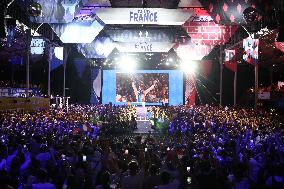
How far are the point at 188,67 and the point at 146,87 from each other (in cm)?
448

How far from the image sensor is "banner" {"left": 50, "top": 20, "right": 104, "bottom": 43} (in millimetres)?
24016

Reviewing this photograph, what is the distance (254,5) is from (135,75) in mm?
24254

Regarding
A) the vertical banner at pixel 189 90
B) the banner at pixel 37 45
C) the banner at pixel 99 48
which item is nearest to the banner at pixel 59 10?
the banner at pixel 37 45

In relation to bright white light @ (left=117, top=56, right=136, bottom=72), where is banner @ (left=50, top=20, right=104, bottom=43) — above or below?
above

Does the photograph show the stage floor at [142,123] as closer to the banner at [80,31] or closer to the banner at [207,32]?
the banner at [207,32]

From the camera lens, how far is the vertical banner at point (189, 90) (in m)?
40.4

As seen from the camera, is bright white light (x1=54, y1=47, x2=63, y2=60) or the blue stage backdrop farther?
the blue stage backdrop

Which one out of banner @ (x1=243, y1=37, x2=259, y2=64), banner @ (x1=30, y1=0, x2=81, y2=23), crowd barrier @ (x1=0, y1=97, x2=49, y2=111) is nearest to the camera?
banner @ (x1=30, y1=0, x2=81, y2=23)

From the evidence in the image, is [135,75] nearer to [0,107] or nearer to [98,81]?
[98,81]

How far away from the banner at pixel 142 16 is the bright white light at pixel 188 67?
18674 millimetres

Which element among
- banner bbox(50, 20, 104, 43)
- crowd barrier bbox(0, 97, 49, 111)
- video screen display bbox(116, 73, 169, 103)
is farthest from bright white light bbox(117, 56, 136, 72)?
banner bbox(50, 20, 104, 43)

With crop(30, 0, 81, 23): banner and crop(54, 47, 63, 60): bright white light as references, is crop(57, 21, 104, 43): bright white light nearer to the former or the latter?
crop(30, 0, 81, 23): banner

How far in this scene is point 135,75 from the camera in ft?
133

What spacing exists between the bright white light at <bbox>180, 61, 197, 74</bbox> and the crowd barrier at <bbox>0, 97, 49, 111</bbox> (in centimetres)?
1551
